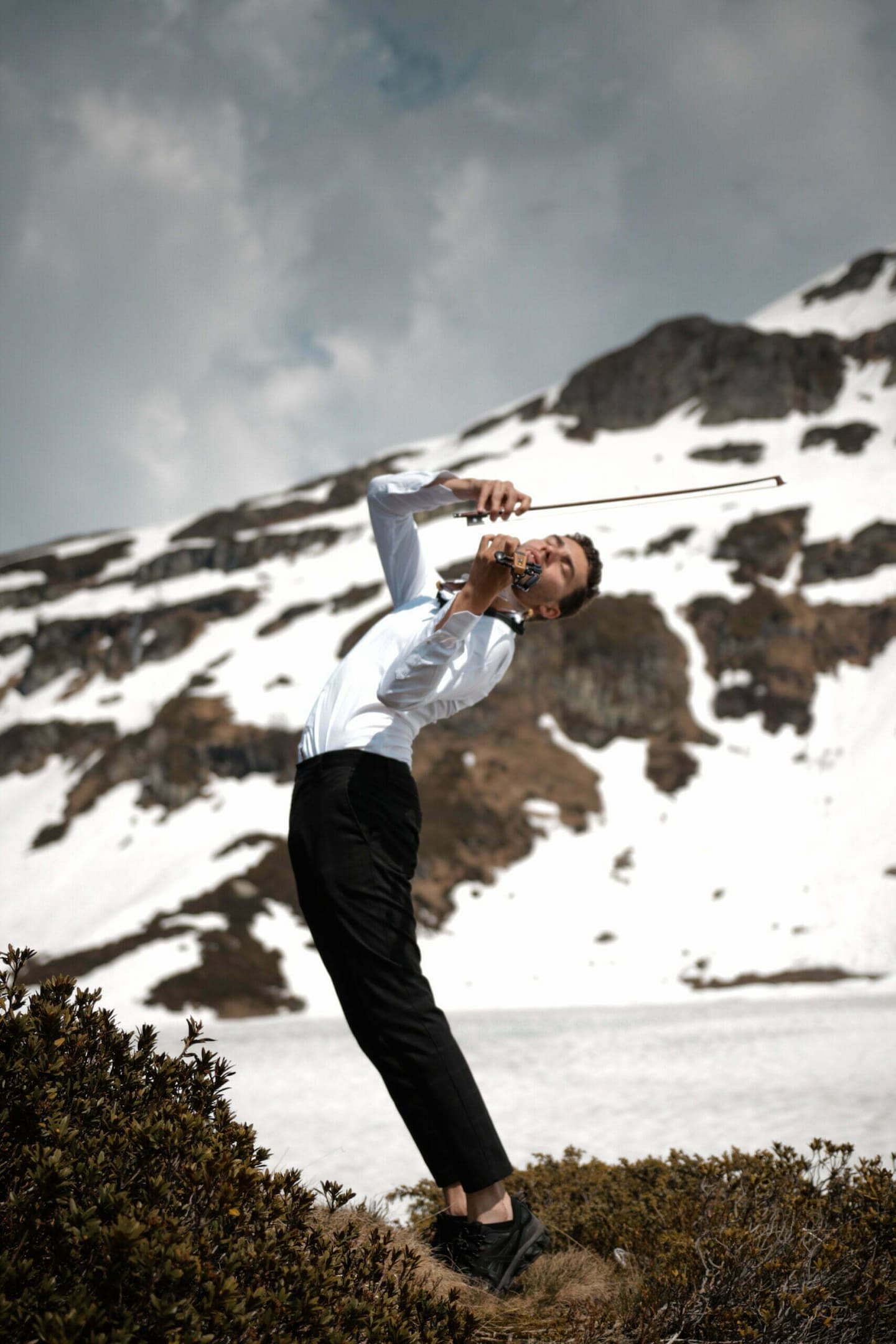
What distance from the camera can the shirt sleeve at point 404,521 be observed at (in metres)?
3.74

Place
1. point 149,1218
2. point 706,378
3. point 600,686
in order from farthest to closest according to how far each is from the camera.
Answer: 1. point 706,378
2. point 600,686
3. point 149,1218

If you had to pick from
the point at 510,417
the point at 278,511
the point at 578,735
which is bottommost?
the point at 578,735


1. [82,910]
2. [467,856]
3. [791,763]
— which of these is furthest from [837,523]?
[82,910]

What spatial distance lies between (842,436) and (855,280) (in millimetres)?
53396

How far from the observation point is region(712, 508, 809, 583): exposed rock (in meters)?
67.8

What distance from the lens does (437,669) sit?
3188 mm

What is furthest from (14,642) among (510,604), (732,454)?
(510,604)

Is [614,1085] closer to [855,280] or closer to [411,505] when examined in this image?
[411,505]

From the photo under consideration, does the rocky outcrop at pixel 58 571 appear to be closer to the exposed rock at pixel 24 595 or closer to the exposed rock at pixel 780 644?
→ the exposed rock at pixel 24 595

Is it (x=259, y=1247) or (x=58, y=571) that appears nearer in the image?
(x=259, y=1247)

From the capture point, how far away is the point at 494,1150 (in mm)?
3332

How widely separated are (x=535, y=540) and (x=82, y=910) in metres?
51.4

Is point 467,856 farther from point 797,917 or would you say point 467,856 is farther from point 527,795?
point 797,917

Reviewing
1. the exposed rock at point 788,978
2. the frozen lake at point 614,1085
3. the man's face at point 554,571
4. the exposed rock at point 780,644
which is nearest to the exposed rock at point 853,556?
the exposed rock at point 780,644
